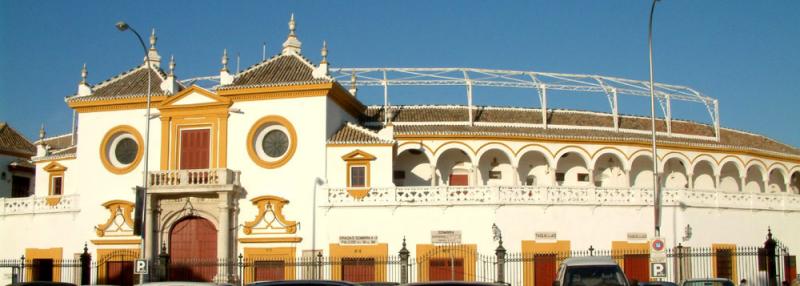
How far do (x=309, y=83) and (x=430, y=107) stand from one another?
13881mm

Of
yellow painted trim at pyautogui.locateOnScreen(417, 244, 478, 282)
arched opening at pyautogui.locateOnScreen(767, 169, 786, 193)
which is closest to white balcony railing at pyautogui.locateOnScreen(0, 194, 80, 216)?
yellow painted trim at pyautogui.locateOnScreen(417, 244, 478, 282)

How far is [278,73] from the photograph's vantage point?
3900cm

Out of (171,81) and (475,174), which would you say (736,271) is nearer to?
(475,174)

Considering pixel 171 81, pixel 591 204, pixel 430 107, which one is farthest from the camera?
pixel 430 107

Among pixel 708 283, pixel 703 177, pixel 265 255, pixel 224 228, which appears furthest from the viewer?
pixel 703 177

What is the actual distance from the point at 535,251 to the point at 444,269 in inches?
144

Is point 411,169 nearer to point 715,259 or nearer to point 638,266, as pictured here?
point 638,266

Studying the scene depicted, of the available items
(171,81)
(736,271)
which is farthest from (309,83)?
(736,271)

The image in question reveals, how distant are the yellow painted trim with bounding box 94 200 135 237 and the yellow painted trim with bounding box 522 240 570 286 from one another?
54.0 ft

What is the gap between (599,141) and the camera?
149 feet

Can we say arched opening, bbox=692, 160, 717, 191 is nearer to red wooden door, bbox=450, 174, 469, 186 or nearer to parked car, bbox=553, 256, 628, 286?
red wooden door, bbox=450, 174, 469, 186

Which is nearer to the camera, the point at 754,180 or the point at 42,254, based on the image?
the point at 42,254

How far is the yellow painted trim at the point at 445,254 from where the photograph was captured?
34.9 m

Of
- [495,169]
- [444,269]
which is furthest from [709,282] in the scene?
[495,169]
